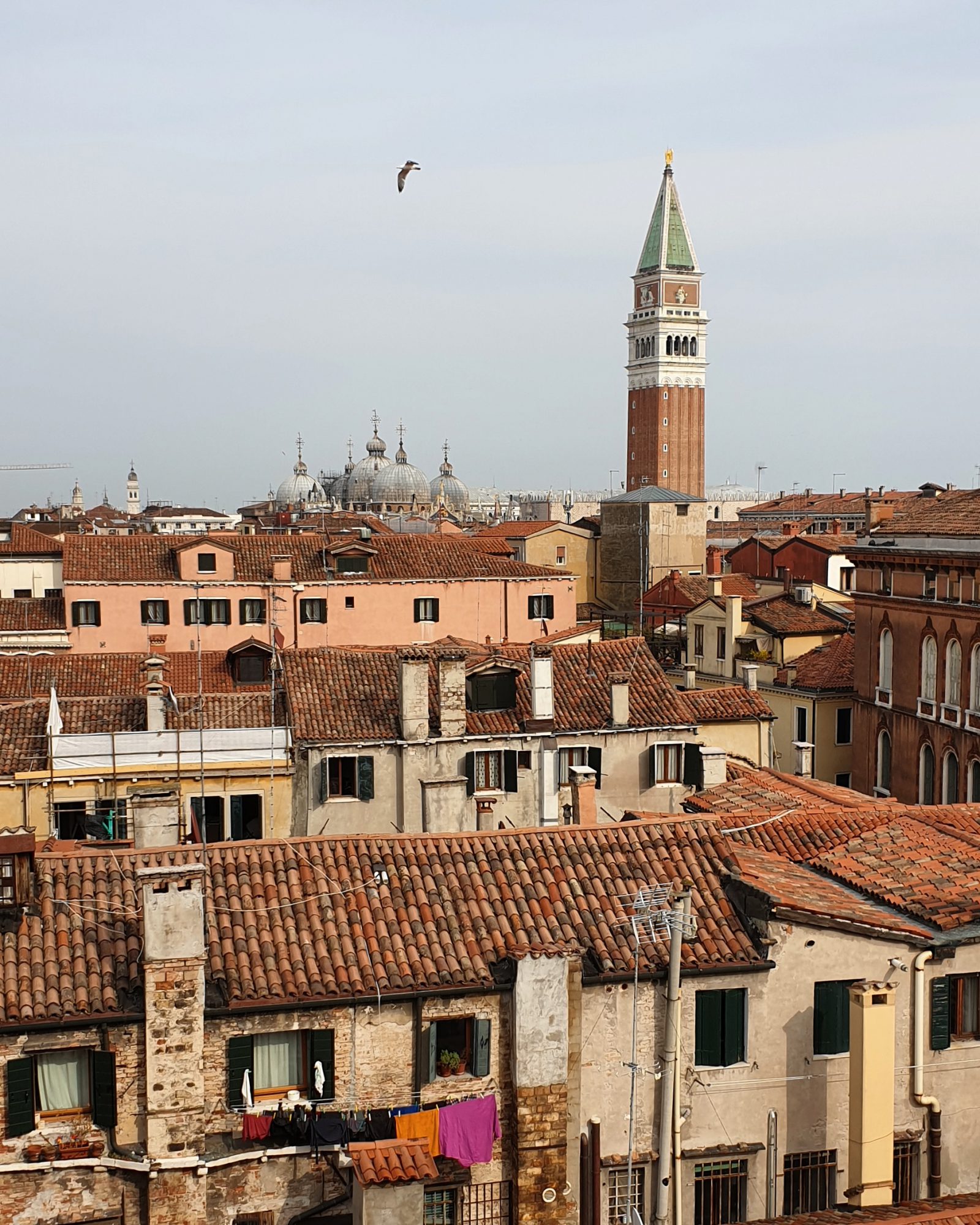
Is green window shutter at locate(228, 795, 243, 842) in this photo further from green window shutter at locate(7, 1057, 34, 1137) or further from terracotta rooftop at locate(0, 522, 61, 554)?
terracotta rooftop at locate(0, 522, 61, 554)

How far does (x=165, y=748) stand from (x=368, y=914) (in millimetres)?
8306

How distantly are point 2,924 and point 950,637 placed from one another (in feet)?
80.8

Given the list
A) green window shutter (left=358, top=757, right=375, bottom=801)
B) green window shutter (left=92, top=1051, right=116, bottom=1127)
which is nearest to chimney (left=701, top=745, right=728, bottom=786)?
green window shutter (left=358, top=757, right=375, bottom=801)

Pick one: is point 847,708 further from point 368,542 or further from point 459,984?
point 459,984

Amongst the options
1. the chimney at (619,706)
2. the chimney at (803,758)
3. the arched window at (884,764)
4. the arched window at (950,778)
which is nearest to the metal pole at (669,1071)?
the chimney at (619,706)

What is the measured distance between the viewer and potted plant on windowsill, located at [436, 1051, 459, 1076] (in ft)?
39.7

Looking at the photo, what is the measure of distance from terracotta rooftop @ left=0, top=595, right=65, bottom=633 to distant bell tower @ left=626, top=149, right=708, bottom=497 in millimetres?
73218

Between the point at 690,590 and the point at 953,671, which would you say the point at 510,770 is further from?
the point at 690,590

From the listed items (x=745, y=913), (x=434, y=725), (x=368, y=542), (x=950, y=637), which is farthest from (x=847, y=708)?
(x=745, y=913)

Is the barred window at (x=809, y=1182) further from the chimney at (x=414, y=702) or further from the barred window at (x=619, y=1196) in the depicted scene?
the chimney at (x=414, y=702)

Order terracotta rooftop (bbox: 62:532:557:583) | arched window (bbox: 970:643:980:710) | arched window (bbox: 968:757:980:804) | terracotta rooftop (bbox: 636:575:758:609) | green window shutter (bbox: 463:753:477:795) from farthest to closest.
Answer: terracotta rooftop (bbox: 636:575:758:609) → terracotta rooftop (bbox: 62:532:557:583) → arched window (bbox: 970:643:980:710) → arched window (bbox: 968:757:980:804) → green window shutter (bbox: 463:753:477:795)

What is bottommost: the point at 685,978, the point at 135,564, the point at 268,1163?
the point at 268,1163

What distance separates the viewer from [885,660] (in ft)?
113

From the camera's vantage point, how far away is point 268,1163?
458 inches
